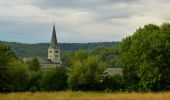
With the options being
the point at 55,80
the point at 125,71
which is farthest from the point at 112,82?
the point at 55,80

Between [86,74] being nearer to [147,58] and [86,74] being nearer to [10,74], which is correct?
[10,74]

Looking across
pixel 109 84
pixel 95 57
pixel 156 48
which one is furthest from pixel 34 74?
pixel 156 48

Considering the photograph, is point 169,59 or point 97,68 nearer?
point 169,59

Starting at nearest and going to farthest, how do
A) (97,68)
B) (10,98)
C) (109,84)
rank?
(10,98) < (109,84) < (97,68)

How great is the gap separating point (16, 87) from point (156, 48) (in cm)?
2023

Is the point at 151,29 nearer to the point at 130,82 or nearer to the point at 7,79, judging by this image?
the point at 130,82

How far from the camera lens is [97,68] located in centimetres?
7725

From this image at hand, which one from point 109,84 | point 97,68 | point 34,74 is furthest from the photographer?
point 34,74

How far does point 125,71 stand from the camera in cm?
6731

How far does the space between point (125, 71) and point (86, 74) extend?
8950 millimetres

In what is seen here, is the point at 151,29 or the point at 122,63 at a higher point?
the point at 151,29

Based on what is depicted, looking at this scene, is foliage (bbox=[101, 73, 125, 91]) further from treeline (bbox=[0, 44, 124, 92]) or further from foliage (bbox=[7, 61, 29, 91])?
foliage (bbox=[7, 61, 29, 91])

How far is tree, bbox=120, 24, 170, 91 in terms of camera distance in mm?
60844

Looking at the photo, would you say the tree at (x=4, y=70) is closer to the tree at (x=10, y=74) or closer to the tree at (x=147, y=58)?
the tree at (x=10, y=74)
